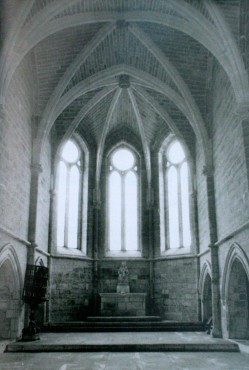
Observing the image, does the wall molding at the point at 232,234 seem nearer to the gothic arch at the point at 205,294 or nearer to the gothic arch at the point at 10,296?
the gothic arch at the point at 205,294

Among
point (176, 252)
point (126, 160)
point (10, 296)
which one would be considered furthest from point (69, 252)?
point (10, 296)

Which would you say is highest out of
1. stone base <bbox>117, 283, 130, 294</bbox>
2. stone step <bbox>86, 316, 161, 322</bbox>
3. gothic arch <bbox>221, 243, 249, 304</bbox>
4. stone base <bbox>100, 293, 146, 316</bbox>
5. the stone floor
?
gothic arch <bbox>221, 243, 249, 304</bbox>

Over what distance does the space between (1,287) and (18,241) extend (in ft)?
4.10

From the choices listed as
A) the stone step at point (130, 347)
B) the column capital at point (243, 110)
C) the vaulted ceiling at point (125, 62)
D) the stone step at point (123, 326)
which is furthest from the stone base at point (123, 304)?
the column capital at point (243, 110)

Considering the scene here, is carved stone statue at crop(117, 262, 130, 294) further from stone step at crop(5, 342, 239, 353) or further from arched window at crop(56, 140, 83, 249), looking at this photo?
stone step at crop(5, 342, 239, 353)

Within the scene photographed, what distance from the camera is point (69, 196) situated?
1725cm

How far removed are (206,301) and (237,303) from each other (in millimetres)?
3413

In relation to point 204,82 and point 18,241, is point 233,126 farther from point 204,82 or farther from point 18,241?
point 18,241

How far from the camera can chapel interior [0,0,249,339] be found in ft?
34.3

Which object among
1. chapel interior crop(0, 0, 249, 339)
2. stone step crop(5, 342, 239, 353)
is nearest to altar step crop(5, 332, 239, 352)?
stone step crop(5, 342, 239, 353)

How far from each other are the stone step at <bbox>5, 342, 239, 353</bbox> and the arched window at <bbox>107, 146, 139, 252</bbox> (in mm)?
7530

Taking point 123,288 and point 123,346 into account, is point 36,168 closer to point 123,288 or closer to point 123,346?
point 123,288

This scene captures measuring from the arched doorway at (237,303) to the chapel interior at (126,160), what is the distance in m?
0.03

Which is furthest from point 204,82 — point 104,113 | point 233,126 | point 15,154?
point 15,154
